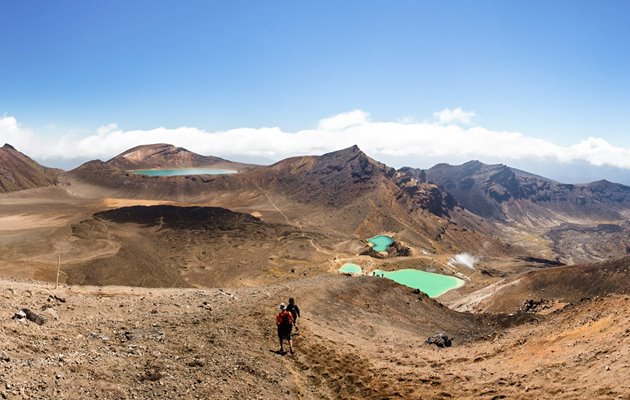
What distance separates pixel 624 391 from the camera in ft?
38.8

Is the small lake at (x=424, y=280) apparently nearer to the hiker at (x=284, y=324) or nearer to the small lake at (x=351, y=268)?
the small lake at (x=351, y=268)

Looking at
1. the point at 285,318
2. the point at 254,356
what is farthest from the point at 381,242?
the point at 254,356

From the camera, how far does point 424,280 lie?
91.6 m

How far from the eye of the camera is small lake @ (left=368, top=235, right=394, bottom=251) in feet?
425

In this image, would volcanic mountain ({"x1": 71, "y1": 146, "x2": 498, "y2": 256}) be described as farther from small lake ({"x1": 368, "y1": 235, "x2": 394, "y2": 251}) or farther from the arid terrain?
the arid terrain

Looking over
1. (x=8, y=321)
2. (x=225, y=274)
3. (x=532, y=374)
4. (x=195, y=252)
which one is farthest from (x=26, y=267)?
(x=532, y=374)

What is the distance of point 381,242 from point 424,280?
45.6 meters

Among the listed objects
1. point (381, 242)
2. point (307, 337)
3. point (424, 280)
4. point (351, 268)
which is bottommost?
point (424, 280)

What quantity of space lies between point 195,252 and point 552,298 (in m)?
70.3

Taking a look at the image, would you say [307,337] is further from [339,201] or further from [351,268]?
[339,201]

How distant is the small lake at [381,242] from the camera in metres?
129

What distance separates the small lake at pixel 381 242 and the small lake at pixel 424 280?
3192 centimetres

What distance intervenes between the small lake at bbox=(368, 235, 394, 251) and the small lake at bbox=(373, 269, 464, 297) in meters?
31.9

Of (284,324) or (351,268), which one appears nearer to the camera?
(284,324)
